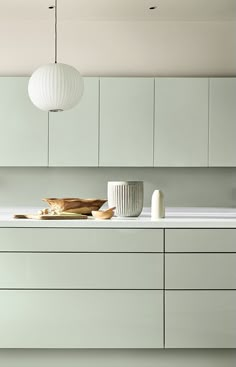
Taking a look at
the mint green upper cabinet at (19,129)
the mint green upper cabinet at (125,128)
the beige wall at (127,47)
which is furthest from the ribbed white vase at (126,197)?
the beige wall at (127,47)

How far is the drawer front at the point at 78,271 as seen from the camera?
3.30 meters

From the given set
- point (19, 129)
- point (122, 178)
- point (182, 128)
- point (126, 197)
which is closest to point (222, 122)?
point (182, 128)

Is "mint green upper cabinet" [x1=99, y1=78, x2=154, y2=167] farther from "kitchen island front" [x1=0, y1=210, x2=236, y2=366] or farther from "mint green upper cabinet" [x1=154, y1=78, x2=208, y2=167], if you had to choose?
"kitchen island front" [x1=0, y1=210, x2=236, y2=366]

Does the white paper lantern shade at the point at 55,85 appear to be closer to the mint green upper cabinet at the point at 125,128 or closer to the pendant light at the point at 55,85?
the pendant light at the point at 55,85

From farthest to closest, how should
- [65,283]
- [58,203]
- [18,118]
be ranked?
[18,118] < [58,203] < [65,283]

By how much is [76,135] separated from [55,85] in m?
1.12

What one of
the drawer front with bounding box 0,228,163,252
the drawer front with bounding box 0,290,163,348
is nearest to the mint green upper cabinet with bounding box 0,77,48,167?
the drawer front with bounding box 0,228,163,252

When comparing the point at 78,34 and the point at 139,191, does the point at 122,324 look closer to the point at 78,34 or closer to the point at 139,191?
the point at 139,191

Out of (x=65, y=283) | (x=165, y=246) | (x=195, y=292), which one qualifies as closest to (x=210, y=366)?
(x=195, y=292)

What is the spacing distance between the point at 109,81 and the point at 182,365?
7.35 feet

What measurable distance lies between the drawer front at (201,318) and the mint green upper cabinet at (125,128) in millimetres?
1497

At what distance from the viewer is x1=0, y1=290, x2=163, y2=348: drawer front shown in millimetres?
3299

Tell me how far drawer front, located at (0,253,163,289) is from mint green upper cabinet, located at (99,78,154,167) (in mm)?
1383

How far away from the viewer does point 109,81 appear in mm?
4582
